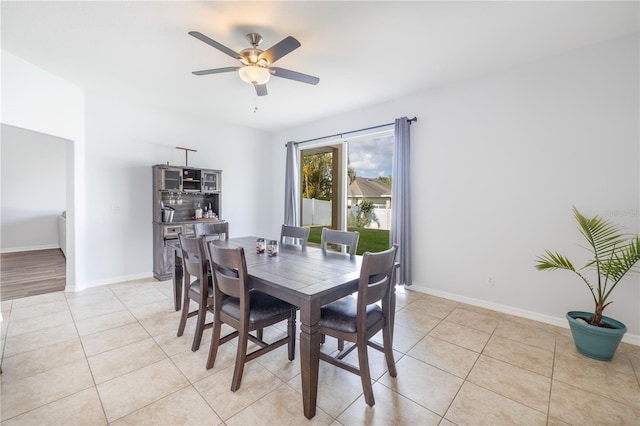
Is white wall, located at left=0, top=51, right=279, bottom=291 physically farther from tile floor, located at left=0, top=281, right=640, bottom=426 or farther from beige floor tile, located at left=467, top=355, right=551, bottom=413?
beige floor tile, located at left=467, top=355, right=551, bottom=413

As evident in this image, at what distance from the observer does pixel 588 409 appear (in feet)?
5.56

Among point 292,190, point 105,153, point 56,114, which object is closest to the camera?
point 56,114

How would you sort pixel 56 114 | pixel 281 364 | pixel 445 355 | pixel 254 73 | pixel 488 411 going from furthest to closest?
pixel 56 114 < pixel 254 73 < pixel 445 355 < pixel 281 364 < pixel 488 411

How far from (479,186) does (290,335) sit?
9.10 ft

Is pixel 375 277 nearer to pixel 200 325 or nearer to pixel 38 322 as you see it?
pixel 200 325

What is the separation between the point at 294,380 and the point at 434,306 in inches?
81.9

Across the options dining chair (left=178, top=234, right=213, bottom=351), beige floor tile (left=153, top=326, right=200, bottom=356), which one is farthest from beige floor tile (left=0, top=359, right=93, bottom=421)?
dining chair (left=178, top=234, right=213, bottom=351)

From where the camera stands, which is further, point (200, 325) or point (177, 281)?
point (177, 281)

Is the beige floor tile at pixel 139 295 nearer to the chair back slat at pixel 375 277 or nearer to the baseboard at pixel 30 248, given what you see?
the chair back slat at pixel 375 277

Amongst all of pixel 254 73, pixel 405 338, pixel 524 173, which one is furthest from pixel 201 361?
pixel 524 173

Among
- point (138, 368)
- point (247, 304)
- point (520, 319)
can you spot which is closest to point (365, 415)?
point (247, 304)

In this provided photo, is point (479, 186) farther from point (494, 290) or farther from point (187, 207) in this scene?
point (187, 207)

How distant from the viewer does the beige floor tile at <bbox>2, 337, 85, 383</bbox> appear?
6.52ft

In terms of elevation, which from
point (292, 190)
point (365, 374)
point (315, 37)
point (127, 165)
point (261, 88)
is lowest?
point (365, 374)
